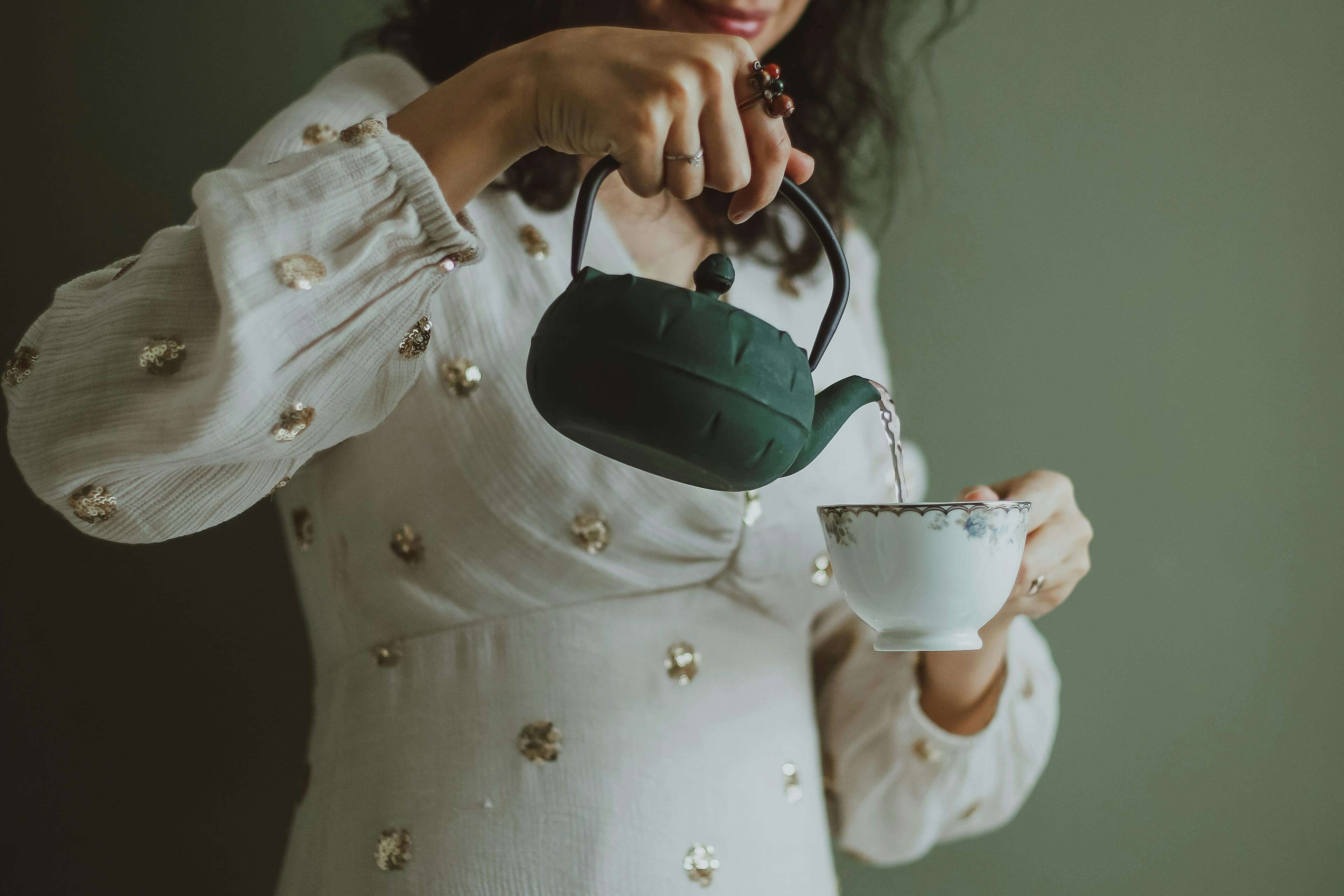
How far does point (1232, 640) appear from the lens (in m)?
1.09

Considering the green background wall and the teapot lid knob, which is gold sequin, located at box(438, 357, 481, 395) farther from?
the green background wall

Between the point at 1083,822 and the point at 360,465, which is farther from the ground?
the point at 360,465

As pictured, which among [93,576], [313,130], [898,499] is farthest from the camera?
[93,576]

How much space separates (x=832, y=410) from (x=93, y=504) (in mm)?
380

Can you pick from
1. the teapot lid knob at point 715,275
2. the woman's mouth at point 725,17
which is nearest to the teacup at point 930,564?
the teapot lid knob at point 715,275

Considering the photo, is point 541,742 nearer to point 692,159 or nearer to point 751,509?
point 751,509

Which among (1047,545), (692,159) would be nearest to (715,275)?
(692,159)

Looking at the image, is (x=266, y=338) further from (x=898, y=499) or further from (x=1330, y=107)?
(x=1330, y=107)

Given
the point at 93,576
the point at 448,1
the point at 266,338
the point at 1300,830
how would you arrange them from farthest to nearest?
the point at 1300,830 < the point at 93,576 < the point at 448,1 < the point at 266,338

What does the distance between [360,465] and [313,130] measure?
0.23 metres

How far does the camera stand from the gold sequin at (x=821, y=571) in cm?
77

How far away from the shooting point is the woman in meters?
0.45

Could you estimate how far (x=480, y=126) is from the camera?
468mm

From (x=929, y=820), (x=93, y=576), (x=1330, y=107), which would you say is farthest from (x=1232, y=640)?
(x=93, y=576)
